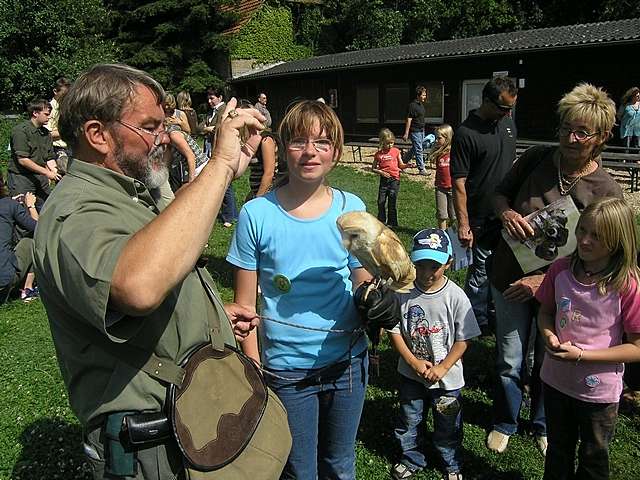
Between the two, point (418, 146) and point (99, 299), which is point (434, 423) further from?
point (418, 146)

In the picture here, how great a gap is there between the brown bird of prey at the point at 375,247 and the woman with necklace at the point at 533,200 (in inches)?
43.3

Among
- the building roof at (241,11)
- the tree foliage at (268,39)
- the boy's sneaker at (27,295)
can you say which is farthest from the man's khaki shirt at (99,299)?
the building roof at (241,11)

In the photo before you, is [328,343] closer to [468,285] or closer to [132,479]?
[132,479]

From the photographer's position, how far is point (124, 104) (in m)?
1.70

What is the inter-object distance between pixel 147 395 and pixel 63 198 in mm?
631

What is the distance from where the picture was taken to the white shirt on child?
3234mm

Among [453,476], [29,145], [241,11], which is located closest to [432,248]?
[453,476]

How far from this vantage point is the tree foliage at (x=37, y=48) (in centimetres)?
2216

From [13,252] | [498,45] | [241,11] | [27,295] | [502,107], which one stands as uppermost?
[241,11]

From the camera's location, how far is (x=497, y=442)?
3498 millimetres

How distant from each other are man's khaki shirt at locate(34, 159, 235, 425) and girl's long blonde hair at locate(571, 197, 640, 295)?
1.84m

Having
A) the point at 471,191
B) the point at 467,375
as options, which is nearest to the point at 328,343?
the point at 467,375

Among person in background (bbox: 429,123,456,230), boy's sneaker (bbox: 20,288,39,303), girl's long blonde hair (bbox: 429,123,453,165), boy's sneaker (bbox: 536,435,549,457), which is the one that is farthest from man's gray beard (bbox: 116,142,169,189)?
girl's long blonde hair (bbox: 429,123,453,165)

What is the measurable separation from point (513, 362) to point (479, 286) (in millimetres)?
1655
